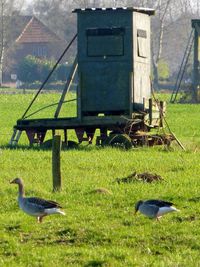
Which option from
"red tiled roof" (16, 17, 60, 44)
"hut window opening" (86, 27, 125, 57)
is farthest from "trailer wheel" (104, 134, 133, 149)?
"red tiled roof" (16, 17, 60, 44)

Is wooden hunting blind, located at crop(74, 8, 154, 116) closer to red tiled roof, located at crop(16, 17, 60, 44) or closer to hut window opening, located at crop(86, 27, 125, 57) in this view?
hut window opening, located at crop(86, 27, 125, 57)

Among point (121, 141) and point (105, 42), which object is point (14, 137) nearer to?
point (121, 141)

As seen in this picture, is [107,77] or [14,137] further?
[14,137]

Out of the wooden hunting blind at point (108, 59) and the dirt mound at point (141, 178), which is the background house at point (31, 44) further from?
the dirt mound at point (141, 178)

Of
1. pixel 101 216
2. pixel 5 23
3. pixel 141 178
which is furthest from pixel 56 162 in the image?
pixel 5 23

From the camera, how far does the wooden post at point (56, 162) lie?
674 inches

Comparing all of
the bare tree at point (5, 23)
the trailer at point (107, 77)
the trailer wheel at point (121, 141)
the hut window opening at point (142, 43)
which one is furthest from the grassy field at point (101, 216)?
the bare tree at point (5, 23)

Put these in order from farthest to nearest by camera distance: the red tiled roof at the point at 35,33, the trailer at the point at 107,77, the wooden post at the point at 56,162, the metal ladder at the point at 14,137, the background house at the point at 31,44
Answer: the red tiled roof at the point at 35,33
the background house at the point at 31,44
the metal ladder at the point at 14,137
the trailer at the point at 107,77
the wooden post at the point at 56,162

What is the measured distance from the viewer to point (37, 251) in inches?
503

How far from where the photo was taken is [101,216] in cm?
1488

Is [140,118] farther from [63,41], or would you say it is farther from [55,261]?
[63,41]

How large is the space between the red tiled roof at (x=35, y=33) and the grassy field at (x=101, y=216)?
98.4 m

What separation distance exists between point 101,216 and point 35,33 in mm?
109933

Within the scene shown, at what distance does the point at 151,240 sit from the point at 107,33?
13.8 m
